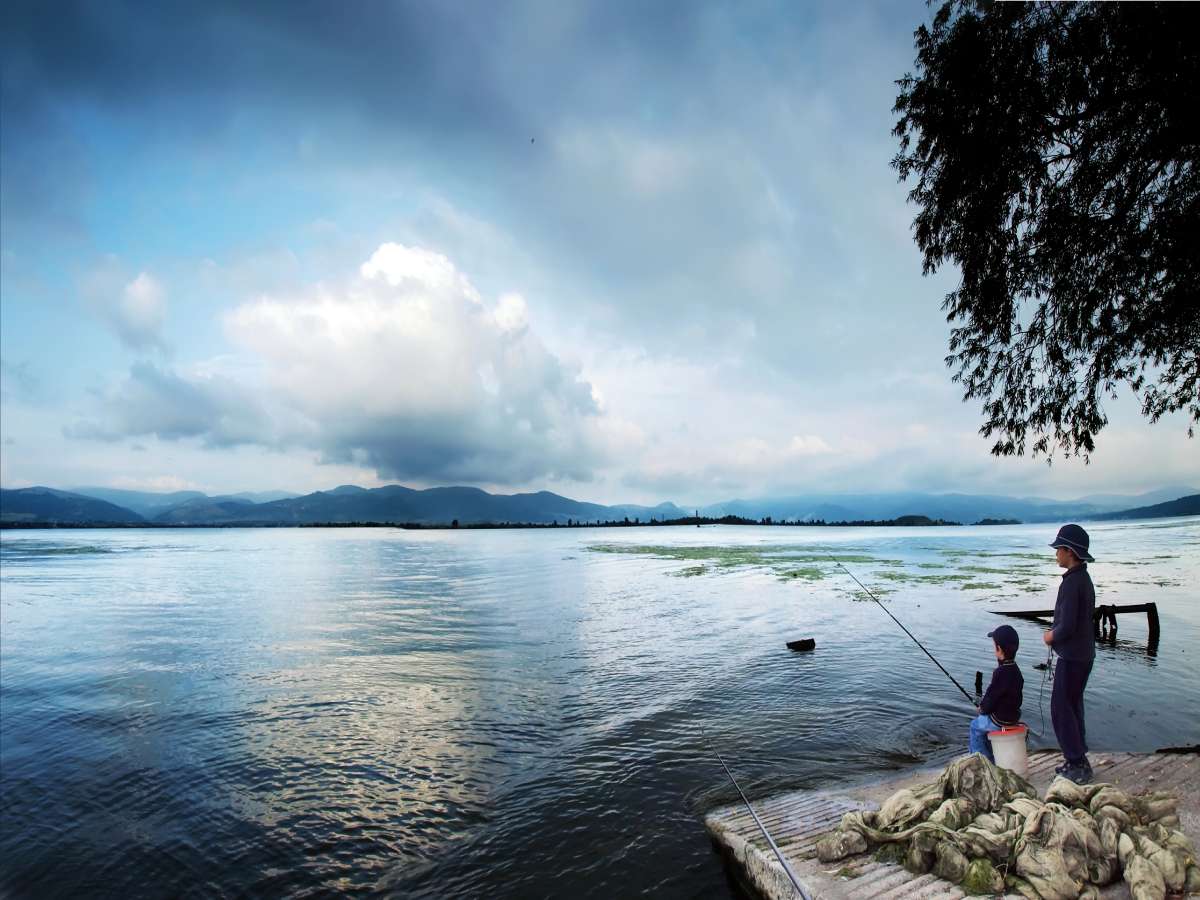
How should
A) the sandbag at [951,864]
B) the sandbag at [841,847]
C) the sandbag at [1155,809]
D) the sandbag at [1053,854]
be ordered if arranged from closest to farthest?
the sandbag at [1053,854], the sandbag at [951,864], the sandbag at [1155,809], the sandbag at [841,847]

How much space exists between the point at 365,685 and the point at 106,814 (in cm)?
835

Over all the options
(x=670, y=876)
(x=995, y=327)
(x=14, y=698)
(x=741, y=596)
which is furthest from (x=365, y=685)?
(x=741, y=596)

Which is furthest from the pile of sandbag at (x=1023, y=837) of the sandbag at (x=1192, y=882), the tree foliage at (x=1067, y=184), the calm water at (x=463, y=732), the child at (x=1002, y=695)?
the tree foliage at (x=1067, y=184)

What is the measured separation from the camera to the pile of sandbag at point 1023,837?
18.4ft

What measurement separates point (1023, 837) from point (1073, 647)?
11.4 ft

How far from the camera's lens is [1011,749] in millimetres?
8133

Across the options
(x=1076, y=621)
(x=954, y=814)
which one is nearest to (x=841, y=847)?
(x=954, y=814)

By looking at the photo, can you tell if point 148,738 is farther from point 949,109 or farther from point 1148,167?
point 1148,167

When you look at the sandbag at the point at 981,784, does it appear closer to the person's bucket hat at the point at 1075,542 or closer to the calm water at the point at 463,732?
the person's bucket hat at the point at 1075,542

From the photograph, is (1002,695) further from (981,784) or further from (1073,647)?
(981,784)

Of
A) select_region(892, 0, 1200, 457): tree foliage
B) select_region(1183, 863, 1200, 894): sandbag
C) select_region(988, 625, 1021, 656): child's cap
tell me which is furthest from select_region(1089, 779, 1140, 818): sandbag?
select_region(892, 0, 1200, 457): tree foliage

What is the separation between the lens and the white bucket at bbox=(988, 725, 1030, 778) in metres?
8.09

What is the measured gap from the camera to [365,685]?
771 inches

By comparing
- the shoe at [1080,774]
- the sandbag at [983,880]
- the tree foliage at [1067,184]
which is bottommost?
the shoe at [1080,774]
